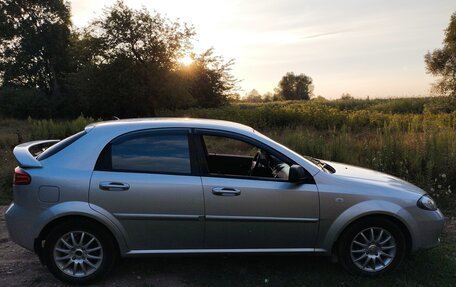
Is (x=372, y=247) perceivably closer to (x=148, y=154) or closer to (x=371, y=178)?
(x=371, y=178)

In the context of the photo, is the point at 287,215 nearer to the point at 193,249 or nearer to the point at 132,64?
the point at 193,249

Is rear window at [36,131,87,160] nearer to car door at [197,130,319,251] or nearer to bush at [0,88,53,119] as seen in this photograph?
car door at [197,130,319,251]

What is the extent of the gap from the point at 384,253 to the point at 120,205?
2.75m

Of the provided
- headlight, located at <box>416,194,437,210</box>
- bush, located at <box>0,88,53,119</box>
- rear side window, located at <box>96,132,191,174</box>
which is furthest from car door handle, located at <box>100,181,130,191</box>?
bush, located at <box>0,88,53,119</box>

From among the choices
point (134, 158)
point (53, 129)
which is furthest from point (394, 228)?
point (53, 129)

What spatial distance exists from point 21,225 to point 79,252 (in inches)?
24.5

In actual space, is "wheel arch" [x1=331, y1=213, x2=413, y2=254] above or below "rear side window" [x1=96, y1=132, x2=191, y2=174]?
below

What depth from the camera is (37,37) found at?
42.8 m

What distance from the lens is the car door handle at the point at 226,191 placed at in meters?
4.19

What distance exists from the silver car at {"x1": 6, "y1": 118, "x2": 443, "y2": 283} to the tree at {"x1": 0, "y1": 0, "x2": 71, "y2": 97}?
40116mm

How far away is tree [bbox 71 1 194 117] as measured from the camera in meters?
28.5

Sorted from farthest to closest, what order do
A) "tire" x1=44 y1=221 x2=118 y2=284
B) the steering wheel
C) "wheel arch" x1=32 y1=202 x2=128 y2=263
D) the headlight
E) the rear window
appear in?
the steering wheel → the headlight → the rear window → "tire" x1=44 y1=221 x2=118 y2=284 → "wheel arch" x1=32 y1=202 x2=128 y2=263

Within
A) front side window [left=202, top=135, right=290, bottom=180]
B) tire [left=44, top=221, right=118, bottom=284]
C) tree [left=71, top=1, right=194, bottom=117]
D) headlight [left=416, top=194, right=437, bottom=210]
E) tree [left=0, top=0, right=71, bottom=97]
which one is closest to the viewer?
tire [left=44, top=221, right=118, bottom=284]

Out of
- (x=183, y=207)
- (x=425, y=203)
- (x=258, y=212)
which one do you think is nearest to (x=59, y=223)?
(x=183, y=207)
